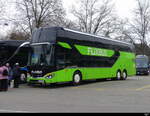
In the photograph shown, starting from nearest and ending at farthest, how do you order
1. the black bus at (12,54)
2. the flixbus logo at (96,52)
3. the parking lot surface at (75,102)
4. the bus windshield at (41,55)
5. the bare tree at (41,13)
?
the parking lot surface at (75,102) < the bus windshield at (41,55) < the black bus at (12,54) < the flixbus logo at (96,52) < the bare tree at (41,13)

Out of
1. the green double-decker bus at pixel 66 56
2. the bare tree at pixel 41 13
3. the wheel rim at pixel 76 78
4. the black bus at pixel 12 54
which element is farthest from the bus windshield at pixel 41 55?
the bare tree at pixel 41 13

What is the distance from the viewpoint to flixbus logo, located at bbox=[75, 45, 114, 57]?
56.7 ft

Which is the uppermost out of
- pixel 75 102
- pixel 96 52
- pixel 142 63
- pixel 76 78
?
pixel 96 52

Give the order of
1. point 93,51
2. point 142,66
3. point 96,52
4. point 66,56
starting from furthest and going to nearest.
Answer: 1. point 142,66
2. point 96,52
3. point 93,51
4. point 66,56

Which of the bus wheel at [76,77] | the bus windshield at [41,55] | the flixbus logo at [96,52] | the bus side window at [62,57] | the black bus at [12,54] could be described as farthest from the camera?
the flixbus logo at [96,52]

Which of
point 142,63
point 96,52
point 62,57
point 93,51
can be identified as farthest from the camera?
point 142,63

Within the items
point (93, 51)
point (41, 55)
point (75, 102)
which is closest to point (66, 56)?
point (41, 55)

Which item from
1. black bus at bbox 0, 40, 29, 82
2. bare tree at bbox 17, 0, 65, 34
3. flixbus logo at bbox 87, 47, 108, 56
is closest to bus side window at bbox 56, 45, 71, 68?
flixbus logo at bbox 87, 47, 108, 56

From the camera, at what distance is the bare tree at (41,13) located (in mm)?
36281

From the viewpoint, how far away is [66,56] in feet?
51.8

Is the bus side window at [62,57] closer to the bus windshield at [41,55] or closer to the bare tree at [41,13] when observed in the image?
the bus windshield at [41,55]

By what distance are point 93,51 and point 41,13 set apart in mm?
21040

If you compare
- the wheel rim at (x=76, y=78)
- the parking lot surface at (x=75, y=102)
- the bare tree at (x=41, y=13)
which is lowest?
the parking lot surface at (x=75, y=102)

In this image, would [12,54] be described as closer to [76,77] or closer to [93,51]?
[76,77]
